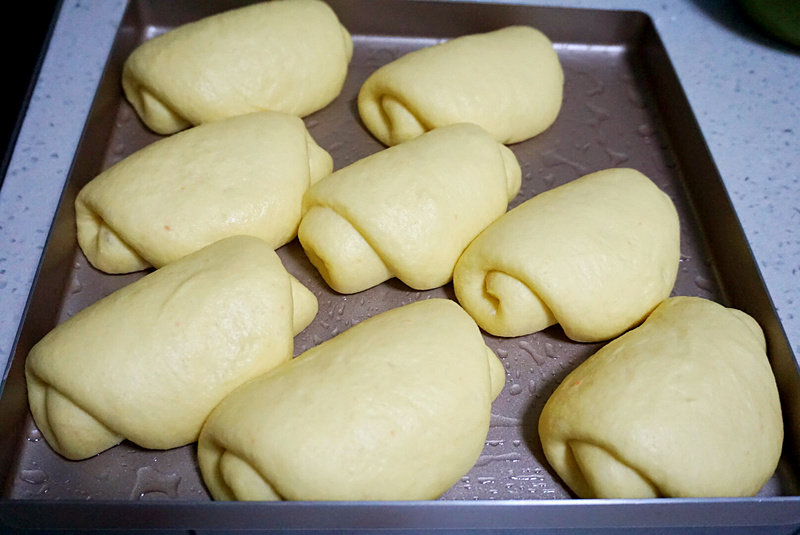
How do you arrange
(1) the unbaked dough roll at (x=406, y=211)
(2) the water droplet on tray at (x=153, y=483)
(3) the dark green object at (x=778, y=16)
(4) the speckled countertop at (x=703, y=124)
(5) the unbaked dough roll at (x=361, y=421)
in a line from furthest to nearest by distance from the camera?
(3) the dark green object at (x=778, y=16) < (4) the speckled countertop at (x=703, y=124) < (1) the unbaked dough roll at (x=406, y=211) < (2) the water droplet on tray at (x=153, y=483) < (5) the unbaked dough roll at (x=361, y=421)

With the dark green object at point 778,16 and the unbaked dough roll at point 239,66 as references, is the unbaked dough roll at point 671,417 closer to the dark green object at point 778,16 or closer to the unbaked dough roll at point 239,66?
the unbaked dough roll at point 239,66

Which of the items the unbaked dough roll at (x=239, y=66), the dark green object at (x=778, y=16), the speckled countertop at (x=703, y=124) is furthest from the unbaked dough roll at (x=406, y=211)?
the dark green object at (x=778, y=16)

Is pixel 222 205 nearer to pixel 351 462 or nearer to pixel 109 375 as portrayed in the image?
pixel 109 375

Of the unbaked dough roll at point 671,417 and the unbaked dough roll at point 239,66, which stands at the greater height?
the unbaked dough roll at point 239,66

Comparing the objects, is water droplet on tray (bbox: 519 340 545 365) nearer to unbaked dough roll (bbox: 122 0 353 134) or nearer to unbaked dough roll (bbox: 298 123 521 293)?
unbaked dough roll (bbox: 298 123 521 293)

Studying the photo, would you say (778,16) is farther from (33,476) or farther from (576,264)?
(33,476)
